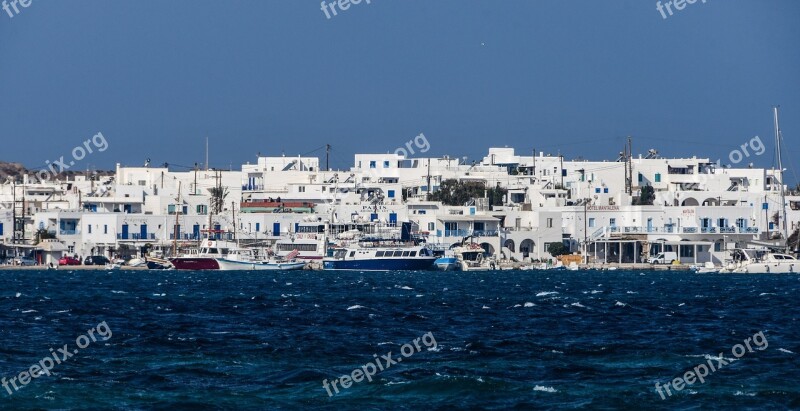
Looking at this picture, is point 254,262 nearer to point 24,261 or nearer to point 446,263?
point 446,263

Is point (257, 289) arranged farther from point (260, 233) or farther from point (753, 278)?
point (260, 233)

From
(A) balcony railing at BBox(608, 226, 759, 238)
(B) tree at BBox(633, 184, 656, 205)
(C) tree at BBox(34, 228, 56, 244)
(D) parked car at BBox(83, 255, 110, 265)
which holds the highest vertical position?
(B) tree at BBox(633, 184, 656, 205)

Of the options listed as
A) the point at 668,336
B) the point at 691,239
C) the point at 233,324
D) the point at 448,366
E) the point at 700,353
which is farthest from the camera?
the point at 691,239

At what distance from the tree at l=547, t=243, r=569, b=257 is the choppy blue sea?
45.0m

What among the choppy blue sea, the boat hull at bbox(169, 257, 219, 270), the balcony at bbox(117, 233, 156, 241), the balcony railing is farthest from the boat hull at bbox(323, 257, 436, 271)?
the choppy blue sea

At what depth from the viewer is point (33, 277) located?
81.7 meters

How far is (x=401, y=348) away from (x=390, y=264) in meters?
63.5

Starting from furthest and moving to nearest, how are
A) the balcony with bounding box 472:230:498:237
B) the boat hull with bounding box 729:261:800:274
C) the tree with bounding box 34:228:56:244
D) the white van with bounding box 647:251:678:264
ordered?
the tree with bounding box 34:228:56:244, the balcony with bounding box 472:230:498:237, the white van with bounding box 647:251:678:264, the boat hull with bounding box 729:261:800:274

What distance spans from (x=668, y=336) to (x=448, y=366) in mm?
8965

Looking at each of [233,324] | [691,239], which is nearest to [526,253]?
[691,239]

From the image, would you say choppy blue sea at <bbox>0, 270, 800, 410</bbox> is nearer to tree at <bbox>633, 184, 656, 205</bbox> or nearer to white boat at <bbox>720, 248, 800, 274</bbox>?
white boat at <bbox>720, 248, 800, 274</bbox>

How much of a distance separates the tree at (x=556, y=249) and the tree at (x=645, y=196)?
10772 millimetres

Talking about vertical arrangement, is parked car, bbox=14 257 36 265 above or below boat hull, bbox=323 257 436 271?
above

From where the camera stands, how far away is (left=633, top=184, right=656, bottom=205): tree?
113 meters
